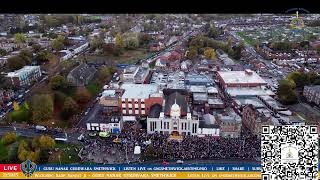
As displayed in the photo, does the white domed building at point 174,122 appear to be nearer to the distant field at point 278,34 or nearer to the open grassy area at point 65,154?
the open grassy area at point 65,154

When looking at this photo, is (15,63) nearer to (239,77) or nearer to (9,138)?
(9,138)

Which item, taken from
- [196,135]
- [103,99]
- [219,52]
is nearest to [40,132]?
[103,99]

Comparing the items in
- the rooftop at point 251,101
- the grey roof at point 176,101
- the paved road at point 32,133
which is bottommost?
the paved road at point 32,133

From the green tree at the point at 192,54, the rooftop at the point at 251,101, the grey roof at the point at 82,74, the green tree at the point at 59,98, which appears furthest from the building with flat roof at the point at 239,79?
the green tree at the point at 59,98

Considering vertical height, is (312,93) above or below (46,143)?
above

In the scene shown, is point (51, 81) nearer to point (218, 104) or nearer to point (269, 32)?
point (218, 104)

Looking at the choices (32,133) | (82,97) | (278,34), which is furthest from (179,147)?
(278,34)
